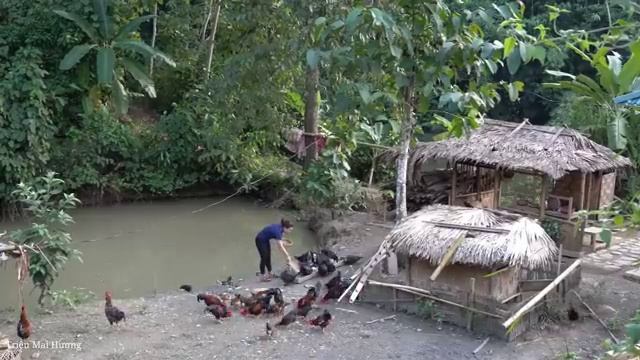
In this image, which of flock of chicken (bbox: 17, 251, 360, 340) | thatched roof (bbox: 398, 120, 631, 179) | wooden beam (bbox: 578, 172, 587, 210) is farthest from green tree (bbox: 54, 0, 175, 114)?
wooden beam (bbox: 578, 172, 587, 210)

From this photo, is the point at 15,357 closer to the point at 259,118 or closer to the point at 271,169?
the point at 259,118

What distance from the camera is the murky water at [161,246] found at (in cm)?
976

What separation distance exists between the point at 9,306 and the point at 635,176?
10.8 meters

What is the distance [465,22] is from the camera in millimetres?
8242

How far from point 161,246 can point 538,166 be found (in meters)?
6.30

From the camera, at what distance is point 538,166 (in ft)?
32.1

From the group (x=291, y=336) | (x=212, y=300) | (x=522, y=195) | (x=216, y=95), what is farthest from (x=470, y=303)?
(x=216, y=95)

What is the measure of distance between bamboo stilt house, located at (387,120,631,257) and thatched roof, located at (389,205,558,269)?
197 cm

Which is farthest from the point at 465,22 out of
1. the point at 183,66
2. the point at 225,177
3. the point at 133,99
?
the point at 133,99

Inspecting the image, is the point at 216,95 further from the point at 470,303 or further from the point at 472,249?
the point at 470,303

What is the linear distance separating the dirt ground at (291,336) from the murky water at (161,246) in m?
1.47

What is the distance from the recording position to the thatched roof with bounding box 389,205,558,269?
7.21 meters

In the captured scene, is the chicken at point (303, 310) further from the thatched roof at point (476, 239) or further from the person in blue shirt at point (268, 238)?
the person in blue shirt at point (268, 238)

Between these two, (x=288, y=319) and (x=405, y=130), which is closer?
(x=288, y=319)
